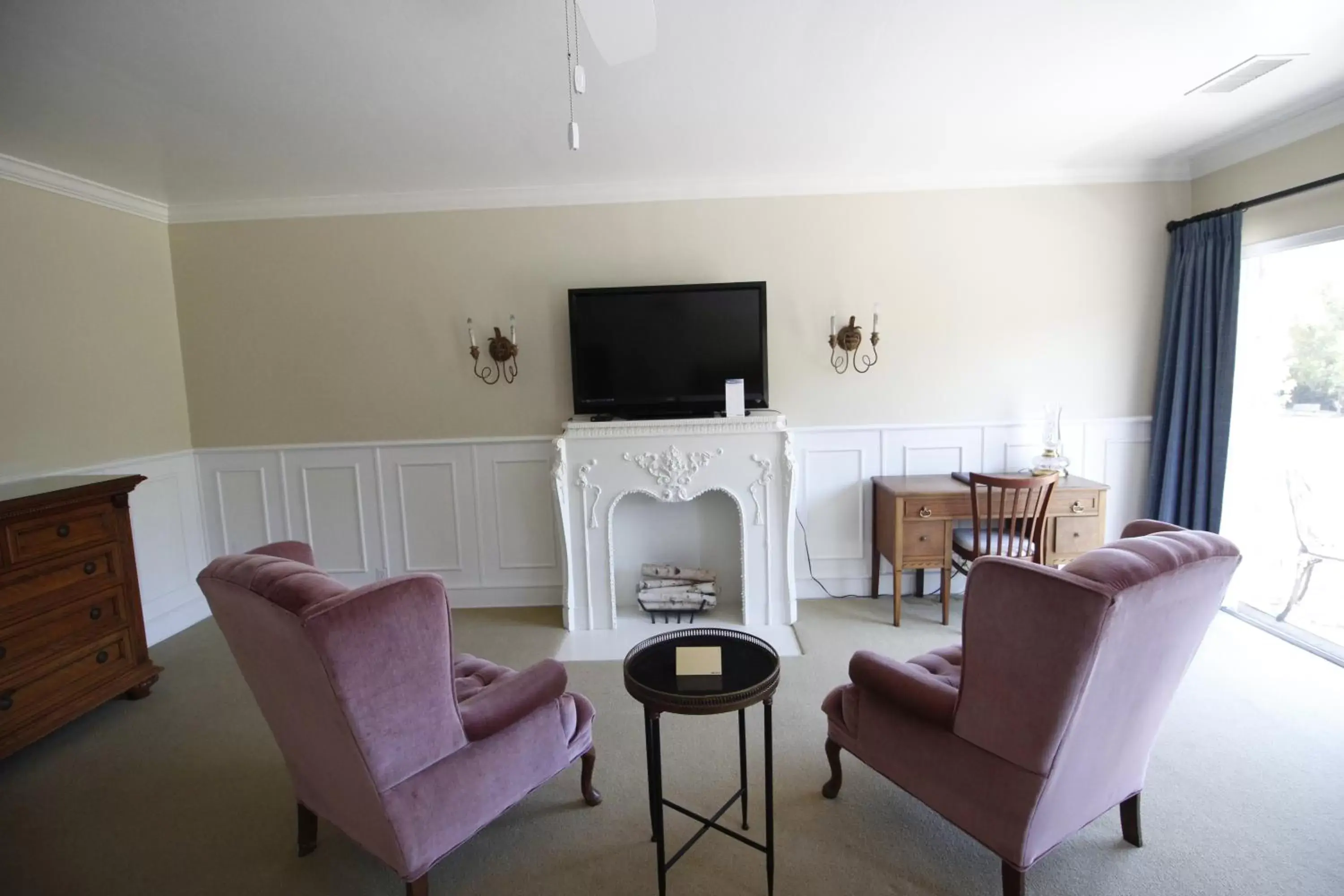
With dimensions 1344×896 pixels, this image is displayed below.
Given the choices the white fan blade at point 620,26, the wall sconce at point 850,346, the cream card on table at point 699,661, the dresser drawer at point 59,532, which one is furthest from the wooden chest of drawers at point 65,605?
the wall sconce at point 850,346

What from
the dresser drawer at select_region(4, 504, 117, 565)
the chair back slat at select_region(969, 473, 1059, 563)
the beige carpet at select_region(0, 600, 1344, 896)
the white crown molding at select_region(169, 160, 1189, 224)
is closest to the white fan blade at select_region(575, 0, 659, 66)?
the white crown molding at select_region(169, 160, 1189, 224)

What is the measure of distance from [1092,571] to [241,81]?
322 cm

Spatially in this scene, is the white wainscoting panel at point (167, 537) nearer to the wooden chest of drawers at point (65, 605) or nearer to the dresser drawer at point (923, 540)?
the wooden chest of drawers at point (65, 605)

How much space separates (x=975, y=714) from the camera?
4.88ft

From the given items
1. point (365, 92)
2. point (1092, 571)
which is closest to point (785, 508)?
point (1092, 571)

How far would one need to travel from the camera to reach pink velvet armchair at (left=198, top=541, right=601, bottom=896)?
1.32m

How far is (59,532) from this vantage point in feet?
8.07

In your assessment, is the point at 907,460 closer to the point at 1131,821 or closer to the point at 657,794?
the point at 1131,821

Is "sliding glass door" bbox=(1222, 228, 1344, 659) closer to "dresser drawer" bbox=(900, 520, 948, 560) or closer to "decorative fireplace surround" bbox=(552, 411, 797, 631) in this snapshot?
"dresser drawer" bbox=(900, 520, 948, 560)

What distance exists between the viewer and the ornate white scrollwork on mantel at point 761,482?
131 inches

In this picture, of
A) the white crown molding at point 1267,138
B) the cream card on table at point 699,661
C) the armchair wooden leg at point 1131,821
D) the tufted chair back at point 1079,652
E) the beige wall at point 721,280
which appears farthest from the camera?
the beige wall at point 721,280

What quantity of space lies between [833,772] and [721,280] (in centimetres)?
271

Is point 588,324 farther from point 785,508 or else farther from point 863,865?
point 863,865

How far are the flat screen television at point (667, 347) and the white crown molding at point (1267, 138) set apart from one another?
8.76 ft
